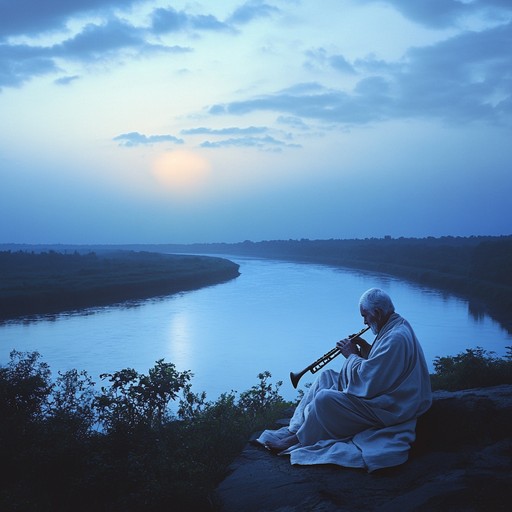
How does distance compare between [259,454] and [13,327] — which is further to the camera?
[13,327]

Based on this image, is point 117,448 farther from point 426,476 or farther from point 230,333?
point 230,333

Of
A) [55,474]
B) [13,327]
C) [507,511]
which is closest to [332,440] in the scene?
[507,511]

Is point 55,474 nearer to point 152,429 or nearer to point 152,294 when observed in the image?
point 152,429

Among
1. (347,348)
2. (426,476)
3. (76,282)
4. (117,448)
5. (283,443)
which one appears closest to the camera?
(426,476)

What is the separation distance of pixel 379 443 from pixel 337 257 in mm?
78007

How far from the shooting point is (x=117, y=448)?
4945mm

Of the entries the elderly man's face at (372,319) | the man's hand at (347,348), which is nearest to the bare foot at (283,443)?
the man's hand at (347,348)

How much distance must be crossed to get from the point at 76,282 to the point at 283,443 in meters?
34.9

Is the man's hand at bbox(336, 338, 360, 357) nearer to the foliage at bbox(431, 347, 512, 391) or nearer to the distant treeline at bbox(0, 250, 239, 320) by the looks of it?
the foliage at bbox(431, 347, 512, 391)

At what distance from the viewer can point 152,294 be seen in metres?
38.0

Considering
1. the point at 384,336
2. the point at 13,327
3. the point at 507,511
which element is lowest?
the point at 13,327

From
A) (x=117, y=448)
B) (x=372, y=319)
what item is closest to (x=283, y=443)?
(x=372, y=319)

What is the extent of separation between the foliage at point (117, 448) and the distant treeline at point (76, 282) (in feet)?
76.0

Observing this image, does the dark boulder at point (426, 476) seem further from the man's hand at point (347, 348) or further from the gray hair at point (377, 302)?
the gray hair at point (377, 302)
